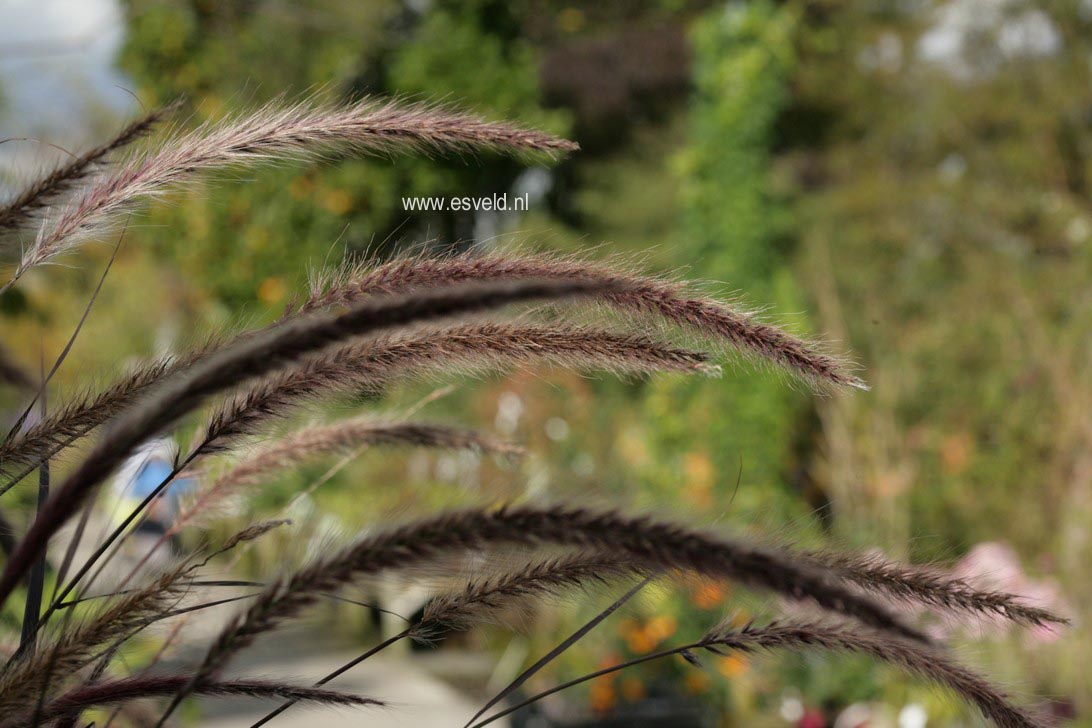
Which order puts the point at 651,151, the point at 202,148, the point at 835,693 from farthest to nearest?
the point at 651,151
the point at 835,693
the point at 202,148

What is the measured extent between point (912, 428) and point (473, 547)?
6.73 m

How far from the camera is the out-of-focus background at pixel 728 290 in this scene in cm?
480

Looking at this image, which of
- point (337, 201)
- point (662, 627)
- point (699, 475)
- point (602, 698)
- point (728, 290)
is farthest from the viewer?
point (699, 475)

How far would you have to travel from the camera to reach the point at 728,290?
10.5 feet

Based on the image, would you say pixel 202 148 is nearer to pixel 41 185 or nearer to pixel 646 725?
pixel 41 185

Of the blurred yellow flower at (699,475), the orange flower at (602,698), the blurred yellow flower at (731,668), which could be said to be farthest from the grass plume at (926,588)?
the blurred yellow flower at (699,475)

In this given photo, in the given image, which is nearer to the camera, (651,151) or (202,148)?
(202,148)

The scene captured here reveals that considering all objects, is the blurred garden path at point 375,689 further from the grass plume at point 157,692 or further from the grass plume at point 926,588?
the grass plume at point 926,588

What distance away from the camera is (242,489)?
1312 millimetres

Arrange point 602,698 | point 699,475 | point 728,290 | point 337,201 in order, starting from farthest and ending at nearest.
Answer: point 699,475
point 337,201
point 602,698
point 728,290

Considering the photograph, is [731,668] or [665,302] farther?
[731,668]

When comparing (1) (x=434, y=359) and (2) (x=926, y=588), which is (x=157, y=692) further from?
(2) (x=926, y=588)

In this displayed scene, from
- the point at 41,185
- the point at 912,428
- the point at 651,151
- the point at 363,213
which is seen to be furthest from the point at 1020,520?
the point at 651,151

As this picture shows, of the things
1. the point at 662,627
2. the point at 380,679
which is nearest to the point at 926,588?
the point at 662,627
